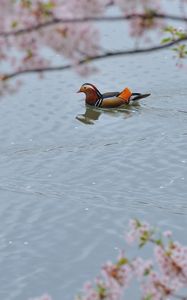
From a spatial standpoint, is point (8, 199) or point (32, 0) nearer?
point (32, 0)

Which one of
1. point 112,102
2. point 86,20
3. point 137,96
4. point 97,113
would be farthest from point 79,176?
point 86,20

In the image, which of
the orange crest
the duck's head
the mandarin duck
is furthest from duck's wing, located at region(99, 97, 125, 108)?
the duck's head

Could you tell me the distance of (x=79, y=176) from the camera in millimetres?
14414

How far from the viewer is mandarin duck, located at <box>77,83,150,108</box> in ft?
61.8

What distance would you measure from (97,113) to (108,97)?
56 cm

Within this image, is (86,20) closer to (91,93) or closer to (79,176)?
(79,176)

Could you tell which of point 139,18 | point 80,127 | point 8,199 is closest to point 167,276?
point 139,18

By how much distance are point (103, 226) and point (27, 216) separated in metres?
1.54

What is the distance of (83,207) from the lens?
1300cm

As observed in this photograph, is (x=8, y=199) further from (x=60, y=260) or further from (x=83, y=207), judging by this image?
(x=60, y=260)

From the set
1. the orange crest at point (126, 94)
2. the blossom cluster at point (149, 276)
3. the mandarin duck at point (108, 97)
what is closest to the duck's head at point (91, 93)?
the mandarin duck at point (108, 97)

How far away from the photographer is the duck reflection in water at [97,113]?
18469 millimetres

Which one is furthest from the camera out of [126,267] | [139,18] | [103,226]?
[103,226]

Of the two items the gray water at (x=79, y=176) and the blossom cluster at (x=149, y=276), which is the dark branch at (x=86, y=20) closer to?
the blossom cluster at (x=149, y=276)
